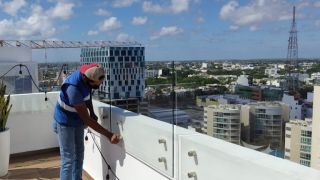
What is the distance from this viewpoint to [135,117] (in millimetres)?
2793

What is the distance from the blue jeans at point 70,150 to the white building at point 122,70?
17.1 inches

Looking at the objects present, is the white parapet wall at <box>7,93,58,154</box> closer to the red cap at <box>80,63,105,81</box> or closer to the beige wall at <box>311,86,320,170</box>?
the red cap at <box>80,63,105,81</box>

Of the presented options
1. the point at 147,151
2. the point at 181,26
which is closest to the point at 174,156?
the point at 147,151

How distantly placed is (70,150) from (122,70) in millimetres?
748

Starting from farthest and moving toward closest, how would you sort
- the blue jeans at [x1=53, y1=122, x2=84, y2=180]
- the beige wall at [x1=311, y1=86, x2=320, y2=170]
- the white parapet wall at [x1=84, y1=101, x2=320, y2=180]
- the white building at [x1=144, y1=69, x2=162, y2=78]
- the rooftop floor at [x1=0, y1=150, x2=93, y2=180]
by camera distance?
the rooftop floor at [x1=0, y1=150, x2=93, y2=180], the blue jeans at [x1=53, y1=122, x2=84, y2=180], the white building at [x1=144, y1=69, x2=162, y2=78], the white parapet wall at [x1=84, y1=101, x2=320, y2=180], the beige wall at [x1=311, y1=86, x2=320, y2=170]

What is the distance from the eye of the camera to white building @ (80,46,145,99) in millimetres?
2762

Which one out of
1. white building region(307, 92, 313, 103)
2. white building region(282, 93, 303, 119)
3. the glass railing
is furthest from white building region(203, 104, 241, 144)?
white building region(307, 92, 313, 103)

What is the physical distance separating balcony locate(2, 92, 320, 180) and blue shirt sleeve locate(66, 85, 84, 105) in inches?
16.5

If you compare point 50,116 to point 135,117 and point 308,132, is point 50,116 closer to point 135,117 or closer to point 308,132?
point 135,117

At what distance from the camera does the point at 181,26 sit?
12.6m

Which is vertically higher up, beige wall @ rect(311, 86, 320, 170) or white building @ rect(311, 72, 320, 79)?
white building @ rect(311, 72, 320, 79)

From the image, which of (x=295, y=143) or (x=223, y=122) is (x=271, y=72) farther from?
(x=295, y=143)

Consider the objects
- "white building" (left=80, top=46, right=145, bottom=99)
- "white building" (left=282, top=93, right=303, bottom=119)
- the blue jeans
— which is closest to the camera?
"white building" (left=282, top=93, right=303, bottom=119)

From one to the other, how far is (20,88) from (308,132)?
393 centimetres
